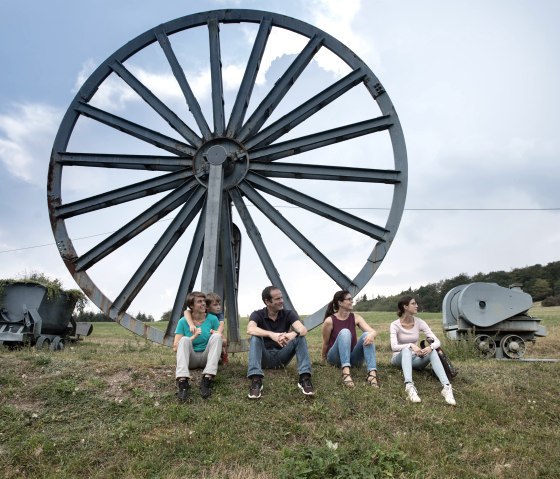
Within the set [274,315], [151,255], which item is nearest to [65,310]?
[151,255]

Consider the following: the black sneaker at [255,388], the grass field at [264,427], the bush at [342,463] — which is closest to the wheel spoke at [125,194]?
the grass field at [264,427]

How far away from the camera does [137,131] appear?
916 centimetres

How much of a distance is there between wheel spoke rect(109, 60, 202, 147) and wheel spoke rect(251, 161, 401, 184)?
1260mm

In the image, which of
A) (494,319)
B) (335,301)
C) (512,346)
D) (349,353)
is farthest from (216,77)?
(512,346)

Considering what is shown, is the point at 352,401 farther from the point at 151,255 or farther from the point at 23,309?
the point at 23,309

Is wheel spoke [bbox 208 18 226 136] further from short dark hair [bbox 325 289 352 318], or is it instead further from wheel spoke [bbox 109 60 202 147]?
short dark hair [bbox 325 289 352 318]

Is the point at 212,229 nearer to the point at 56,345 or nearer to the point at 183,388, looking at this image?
the point at 183,388

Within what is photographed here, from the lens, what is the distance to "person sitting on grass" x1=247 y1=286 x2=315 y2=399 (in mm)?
5965

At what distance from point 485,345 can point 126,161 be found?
23.8 feet

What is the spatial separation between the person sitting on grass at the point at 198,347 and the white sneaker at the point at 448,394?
2.48 metres

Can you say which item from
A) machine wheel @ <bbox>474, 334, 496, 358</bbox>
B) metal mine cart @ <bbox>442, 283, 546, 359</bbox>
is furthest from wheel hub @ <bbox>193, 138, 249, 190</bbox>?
machine wheel @ <bbox>474, 334, 496, 358</bbox>

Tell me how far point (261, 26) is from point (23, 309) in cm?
848

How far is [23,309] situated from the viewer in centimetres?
1299

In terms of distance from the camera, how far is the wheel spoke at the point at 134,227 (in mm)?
8947
